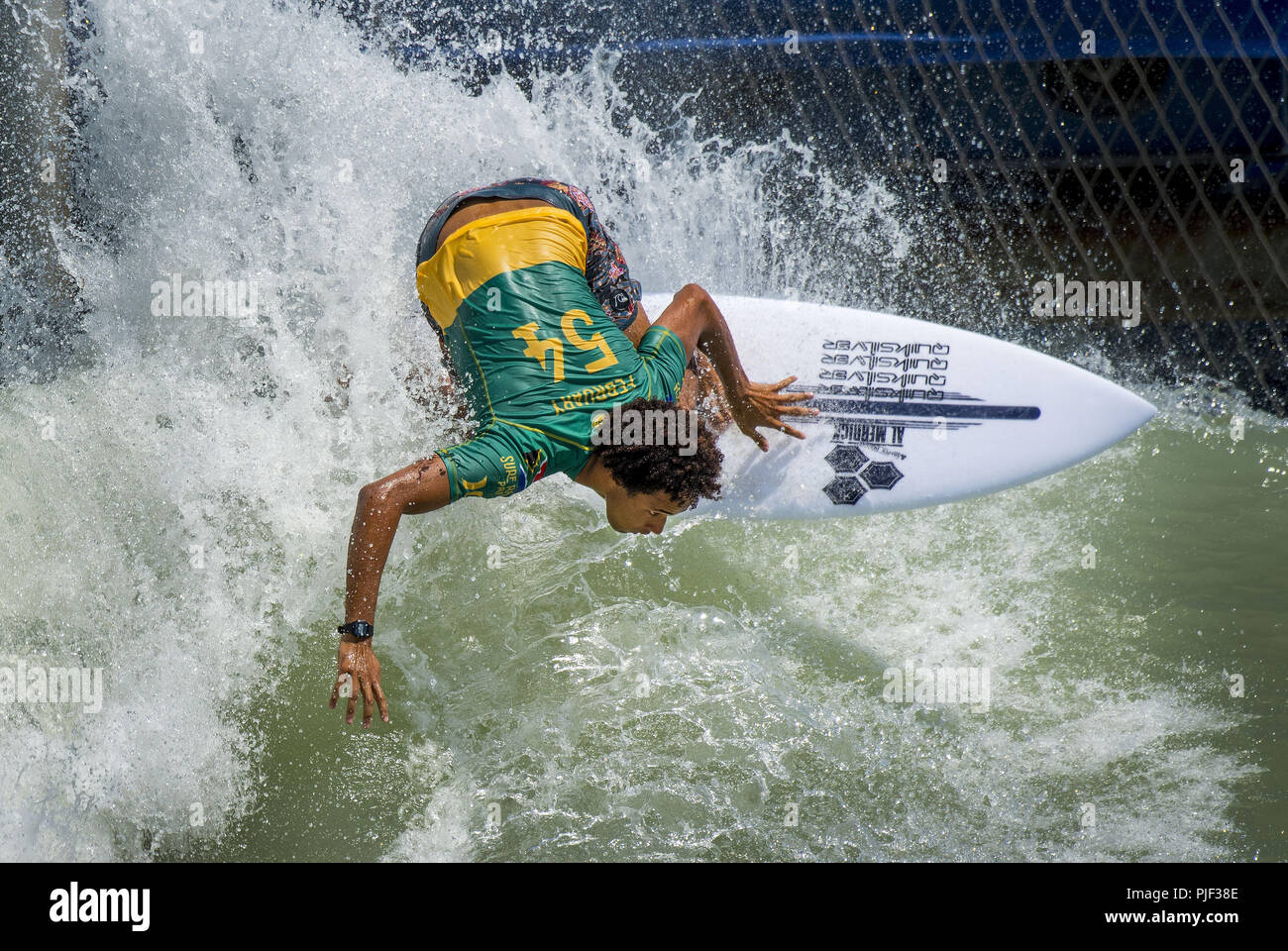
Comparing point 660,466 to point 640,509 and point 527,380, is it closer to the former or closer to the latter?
point 640,509

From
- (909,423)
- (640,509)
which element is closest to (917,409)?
(909,423)

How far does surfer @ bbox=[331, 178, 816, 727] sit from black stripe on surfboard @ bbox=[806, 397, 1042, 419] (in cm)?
71

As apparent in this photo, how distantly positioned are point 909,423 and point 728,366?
819 millimetres

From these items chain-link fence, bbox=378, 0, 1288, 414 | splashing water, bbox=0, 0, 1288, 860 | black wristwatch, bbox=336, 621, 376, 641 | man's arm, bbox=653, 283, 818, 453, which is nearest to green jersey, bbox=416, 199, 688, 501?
man's arm, bbox=653, 283, 818, 453

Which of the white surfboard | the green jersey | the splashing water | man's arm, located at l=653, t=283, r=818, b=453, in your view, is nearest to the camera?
the green jersey

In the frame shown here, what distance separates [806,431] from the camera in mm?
3652

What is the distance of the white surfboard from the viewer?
3.63 meters

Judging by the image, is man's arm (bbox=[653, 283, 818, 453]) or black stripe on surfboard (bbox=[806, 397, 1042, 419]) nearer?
man's arm (bbox=[653, 283, 818, 453])

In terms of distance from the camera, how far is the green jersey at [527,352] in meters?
2.52

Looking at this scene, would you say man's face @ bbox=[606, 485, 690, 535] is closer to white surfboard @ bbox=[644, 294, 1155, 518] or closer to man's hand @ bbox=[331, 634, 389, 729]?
man's hand @ bbox=[331, 634, 389, 729]

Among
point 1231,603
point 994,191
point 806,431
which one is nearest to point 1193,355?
point 994,191

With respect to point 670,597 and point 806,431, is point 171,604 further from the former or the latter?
point 806,431


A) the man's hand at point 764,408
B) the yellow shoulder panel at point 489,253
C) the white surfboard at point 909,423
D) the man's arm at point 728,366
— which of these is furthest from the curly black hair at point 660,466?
the white surfboard at point 909,423

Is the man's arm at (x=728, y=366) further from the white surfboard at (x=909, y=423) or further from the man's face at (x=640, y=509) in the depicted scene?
the man's face at (x=640, y=509)
